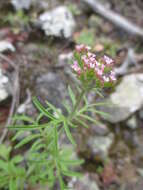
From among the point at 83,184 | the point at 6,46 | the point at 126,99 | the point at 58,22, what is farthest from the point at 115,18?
the point at 83,184

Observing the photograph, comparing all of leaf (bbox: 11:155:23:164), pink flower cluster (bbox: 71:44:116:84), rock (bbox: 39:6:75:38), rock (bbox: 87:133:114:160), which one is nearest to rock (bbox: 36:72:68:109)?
rock (bbox: 87:133:114:160)

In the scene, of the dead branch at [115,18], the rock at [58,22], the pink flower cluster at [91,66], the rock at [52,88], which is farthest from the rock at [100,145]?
the dead branch at [115,18]

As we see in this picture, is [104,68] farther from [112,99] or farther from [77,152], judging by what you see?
[112,99]

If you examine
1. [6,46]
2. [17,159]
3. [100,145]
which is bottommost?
[100,145]

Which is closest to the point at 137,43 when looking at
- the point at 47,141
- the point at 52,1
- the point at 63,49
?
the point at 63,49

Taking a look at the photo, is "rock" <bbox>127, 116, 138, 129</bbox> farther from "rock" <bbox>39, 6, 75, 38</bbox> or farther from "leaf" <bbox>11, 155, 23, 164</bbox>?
"rock" <bbox>39, 6, 75, 38</bbox>

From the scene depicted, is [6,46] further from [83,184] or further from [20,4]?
[83,184]
